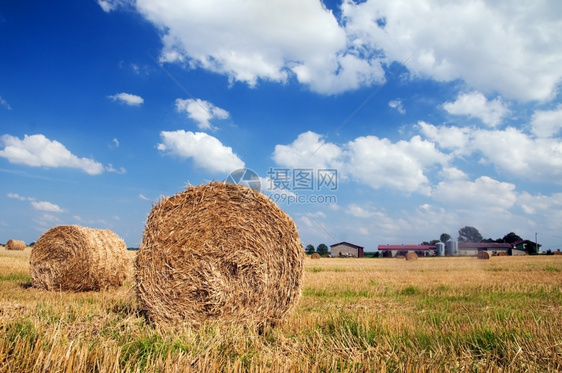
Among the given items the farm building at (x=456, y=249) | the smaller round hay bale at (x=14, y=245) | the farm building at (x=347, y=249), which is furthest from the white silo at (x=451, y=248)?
the smaller round hay bale at (x=14, y=245)

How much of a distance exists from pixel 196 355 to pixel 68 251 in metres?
8.66

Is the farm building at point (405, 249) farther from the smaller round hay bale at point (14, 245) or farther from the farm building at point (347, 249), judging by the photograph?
the smaller round hay bale at point (14, 245)

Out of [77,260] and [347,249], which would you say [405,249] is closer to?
[347,249]

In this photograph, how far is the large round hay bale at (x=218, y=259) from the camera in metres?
6.38

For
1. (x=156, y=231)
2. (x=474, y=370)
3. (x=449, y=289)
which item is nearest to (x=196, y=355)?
(x=474, y=370)

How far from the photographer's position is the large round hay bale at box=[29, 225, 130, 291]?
1067 cm

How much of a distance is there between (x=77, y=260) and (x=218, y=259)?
615 centimetres

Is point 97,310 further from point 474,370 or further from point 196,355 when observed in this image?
point 474,370

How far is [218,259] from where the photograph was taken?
21.6 ft

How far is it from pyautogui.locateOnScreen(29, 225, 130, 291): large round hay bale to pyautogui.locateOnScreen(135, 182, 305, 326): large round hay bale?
513 centimetres

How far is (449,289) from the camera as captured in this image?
10625mm

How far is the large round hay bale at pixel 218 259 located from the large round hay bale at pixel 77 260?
16.8ft

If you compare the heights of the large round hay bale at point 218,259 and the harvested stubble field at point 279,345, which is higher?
the large round hay bale at point 218,259

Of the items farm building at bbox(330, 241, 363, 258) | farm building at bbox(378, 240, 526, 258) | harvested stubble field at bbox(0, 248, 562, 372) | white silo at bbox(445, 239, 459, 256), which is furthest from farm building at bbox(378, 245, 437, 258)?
harvested stubble field at bbox(0, 248, 562, 372)
